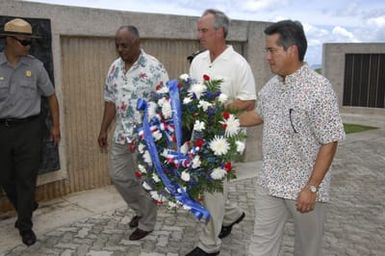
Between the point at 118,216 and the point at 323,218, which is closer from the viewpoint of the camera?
the point at 323,218

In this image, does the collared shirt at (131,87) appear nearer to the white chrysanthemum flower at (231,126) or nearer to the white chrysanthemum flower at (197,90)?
the white chrysanthemum flower at (197,90)

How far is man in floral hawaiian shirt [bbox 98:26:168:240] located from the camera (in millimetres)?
4305

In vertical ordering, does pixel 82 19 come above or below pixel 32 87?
above

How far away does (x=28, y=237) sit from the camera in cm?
451

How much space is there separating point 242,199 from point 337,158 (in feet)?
11.5

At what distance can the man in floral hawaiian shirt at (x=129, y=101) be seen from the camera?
4.30m

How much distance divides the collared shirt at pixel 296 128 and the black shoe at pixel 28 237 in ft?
8.28

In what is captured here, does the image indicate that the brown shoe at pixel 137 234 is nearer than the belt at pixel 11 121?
No

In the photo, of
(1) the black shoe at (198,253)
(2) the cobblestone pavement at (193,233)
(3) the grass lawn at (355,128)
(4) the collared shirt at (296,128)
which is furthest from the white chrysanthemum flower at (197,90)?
(3) the grass lawn at (355,128)

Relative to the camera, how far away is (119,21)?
6.23 m

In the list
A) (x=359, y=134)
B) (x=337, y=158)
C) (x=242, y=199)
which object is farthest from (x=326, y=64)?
(x=242, y=199)

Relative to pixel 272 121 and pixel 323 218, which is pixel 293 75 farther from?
pixel 323 218

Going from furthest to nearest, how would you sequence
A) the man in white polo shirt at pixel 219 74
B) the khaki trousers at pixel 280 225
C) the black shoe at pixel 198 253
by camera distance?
the black shoe at pixel 198 253
the man in white polo shirt at pixel 219 74
the khaki trousers at pixel 280 225

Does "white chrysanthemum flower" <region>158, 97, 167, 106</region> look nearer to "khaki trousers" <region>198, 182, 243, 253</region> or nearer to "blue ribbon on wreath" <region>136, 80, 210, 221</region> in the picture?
"blue ribbon on wreath" <region>136, 80, 210, 221</region>
